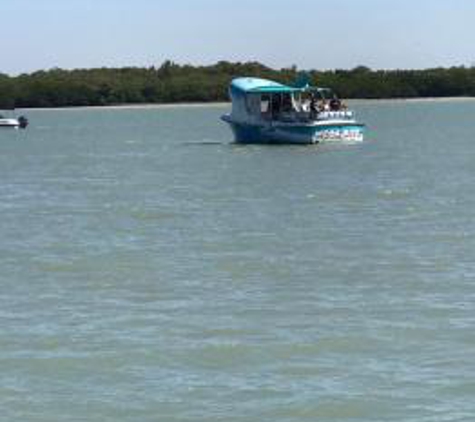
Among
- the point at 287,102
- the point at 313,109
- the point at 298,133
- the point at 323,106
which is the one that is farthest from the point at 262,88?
the point at 313,109

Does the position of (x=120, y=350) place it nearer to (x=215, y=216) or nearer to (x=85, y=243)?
(x=85, y=243)

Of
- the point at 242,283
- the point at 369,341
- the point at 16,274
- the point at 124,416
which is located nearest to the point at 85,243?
the point at 16,274

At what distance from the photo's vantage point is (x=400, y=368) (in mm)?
16203

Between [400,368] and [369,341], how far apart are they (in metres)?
1.37

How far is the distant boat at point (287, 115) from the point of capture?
5728 centimetres

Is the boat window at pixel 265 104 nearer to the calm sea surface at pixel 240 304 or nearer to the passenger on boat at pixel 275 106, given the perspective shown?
the passenger on boat at pixel 275 106

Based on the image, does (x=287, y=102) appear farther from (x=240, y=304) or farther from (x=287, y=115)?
(x=240, y=304)

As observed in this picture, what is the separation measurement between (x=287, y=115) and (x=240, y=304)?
38.4m

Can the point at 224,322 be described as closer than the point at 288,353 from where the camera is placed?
No

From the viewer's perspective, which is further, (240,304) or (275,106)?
(275,106)

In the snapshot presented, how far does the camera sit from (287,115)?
5828 cm

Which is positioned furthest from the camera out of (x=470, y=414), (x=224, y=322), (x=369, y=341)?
(x=224, y=322)

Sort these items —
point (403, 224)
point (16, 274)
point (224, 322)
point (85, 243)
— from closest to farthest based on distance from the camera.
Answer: point (224, 322) → point (16, 274) → point (85, 243) → point (403, 224)

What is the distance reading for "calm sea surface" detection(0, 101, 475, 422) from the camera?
15188mm
